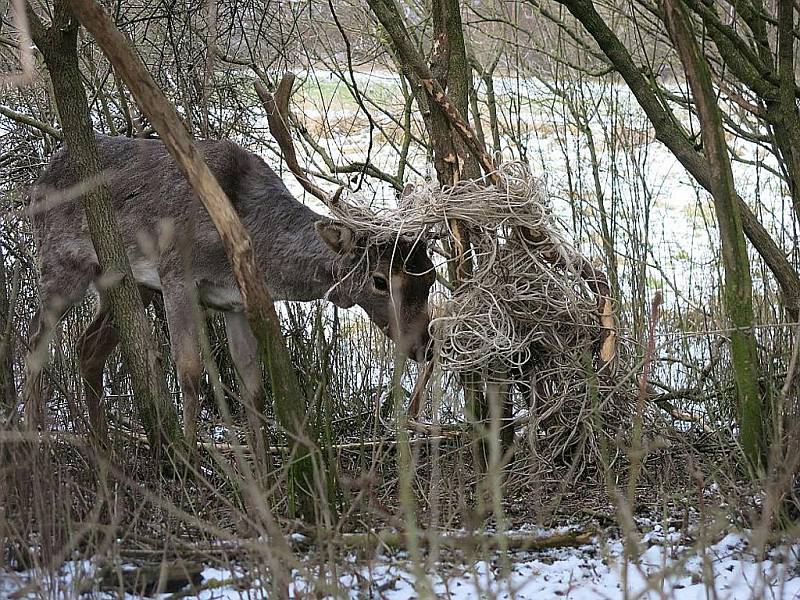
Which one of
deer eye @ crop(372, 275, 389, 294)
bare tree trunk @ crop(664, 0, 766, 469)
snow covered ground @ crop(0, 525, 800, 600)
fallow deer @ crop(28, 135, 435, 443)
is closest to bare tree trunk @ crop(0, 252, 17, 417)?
snow covered ground @ crop(0, 525, 800, 600)

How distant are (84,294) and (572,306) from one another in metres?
2.91

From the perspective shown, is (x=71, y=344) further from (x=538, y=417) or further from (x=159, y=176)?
(x=538, y=417)

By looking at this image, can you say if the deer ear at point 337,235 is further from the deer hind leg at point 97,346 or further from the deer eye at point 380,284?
the deer hind leg at point 97,346

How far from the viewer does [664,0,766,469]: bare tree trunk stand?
10.7 ft

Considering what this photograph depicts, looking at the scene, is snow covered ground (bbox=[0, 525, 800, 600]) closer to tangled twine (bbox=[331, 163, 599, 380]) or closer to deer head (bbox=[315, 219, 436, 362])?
tangled twine (bbox=[331, 163, 599, 380])

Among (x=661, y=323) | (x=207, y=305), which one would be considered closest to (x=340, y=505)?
(x=207, y=305)

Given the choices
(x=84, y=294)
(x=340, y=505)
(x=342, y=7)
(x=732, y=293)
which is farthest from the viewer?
(x=342, y=7)

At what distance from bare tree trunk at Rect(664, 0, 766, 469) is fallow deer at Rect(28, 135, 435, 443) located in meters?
1.97

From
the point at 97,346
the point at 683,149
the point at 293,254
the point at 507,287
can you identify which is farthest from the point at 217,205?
the point at 97,346

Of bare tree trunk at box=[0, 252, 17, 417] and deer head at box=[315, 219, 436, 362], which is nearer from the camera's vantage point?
bare tree trunk at box=[0, 252, 17, 417]

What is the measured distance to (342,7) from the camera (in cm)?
813

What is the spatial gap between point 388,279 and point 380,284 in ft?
0.64

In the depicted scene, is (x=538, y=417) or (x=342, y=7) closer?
(x=538, y=417)

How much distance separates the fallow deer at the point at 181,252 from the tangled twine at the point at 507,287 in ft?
2.91
